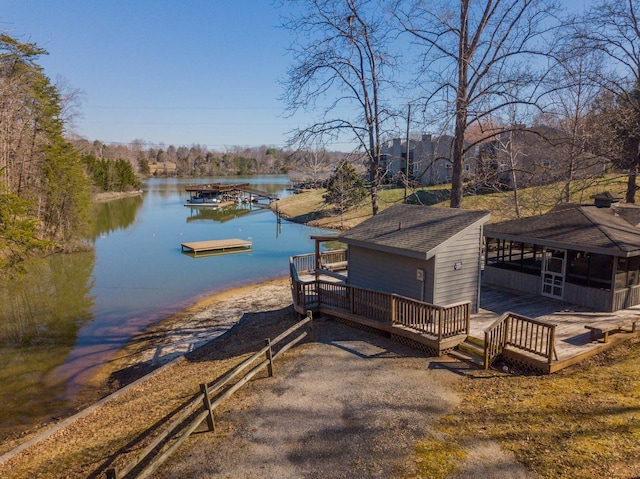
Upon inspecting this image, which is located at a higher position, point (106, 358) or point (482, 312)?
point (482, 312)

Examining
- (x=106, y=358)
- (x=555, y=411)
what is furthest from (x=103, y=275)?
(x=555, y=411)

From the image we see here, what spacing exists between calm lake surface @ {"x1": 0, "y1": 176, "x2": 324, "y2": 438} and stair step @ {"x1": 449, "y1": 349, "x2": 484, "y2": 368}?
36.3 feet

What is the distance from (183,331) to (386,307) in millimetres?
9266

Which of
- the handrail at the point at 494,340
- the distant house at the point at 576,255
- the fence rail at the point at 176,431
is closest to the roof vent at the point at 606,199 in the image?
the distant house at the point at 576,255

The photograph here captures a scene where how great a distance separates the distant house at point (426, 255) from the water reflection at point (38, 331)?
10066 mm

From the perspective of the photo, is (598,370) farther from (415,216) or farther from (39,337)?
(39,337)

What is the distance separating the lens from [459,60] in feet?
53.5

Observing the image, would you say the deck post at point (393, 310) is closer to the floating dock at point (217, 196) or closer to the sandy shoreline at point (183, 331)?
the sandy shoreline at point (183, 331)

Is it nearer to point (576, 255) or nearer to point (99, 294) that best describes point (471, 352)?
point (576, 255)

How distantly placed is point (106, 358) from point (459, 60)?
17.6 m

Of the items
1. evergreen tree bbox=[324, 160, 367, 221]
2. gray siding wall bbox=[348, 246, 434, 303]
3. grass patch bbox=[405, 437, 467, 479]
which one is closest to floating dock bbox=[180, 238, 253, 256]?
evergreen tree bbox=[324, 160, 367, 221]

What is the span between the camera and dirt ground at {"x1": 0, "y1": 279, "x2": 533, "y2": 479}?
21.1ft

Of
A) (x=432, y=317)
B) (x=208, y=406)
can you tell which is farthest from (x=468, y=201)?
(x=208, y=406)

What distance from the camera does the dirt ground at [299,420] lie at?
6430 mm
